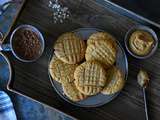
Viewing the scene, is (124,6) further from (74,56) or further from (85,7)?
(74,56)

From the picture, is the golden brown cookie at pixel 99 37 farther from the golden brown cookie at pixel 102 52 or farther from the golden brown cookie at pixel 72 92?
the golden brown cookie at pixel 72 92

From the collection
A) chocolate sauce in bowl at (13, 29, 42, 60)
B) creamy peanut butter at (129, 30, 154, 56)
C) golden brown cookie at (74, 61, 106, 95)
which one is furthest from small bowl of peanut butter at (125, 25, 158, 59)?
chocolate sauce in bowl at (13, 29, 42, 60)

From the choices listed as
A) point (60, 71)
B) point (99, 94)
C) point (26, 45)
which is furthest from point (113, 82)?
point (26, 45)

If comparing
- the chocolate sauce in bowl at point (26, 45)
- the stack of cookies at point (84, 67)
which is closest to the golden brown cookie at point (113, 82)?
the stack of cookies at point (84, 67)

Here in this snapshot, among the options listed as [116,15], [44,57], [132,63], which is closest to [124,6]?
[116,15]

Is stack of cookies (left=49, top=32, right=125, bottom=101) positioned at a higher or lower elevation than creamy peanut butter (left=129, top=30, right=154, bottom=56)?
lower

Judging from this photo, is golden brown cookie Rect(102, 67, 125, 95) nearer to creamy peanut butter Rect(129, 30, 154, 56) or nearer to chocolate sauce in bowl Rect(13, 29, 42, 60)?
creamy peanut butter Rect(129, 30, 154, 56)
